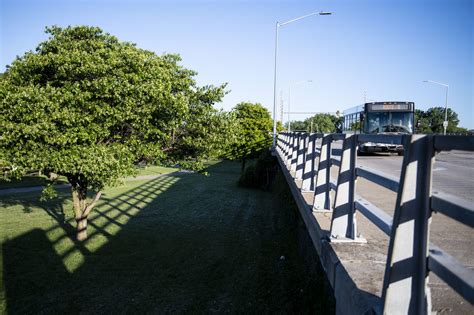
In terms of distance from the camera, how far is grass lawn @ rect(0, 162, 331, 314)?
10.2 m

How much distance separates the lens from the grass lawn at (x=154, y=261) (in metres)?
10.2

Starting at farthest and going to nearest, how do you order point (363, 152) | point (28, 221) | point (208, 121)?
point (363, 152) < point (28, 221) < point (208, 121)

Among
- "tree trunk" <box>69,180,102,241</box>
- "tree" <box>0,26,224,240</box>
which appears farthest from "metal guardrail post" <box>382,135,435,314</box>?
"tree trunk" <box>69,180,102,241</box>

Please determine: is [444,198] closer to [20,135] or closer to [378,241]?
[378,241]

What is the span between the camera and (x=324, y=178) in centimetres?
566

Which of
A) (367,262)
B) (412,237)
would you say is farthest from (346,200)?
(412,237)

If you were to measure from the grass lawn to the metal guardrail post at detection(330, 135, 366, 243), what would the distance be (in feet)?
4.46

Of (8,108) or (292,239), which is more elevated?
(8,108)

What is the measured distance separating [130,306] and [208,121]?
770 centimetres

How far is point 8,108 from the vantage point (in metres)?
11.2

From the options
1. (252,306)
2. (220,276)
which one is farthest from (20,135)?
(252,306)

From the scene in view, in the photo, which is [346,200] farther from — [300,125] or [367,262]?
[300,125]

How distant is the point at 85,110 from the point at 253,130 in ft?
109

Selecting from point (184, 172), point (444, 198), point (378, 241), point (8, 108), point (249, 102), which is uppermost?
point (249, 102)
